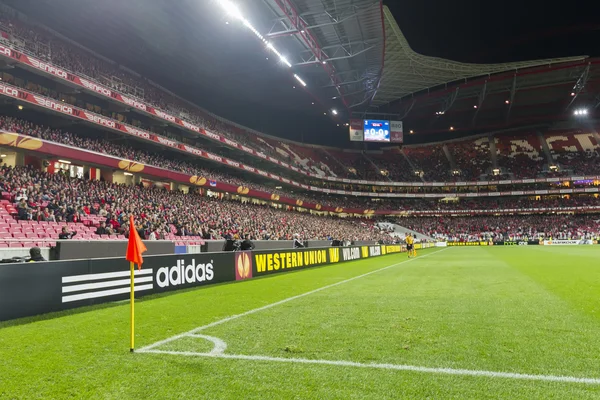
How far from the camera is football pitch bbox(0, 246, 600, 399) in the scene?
141 inches

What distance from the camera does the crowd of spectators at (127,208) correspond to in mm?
19672

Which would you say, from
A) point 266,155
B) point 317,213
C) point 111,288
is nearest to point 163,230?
point 111,288

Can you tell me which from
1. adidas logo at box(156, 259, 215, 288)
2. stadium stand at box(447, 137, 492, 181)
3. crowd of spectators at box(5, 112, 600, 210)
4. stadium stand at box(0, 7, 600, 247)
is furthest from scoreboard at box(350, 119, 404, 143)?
adidas logo at box(156, 259, 215, 288)

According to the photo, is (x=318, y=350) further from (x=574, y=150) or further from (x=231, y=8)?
(x=574, y=150)

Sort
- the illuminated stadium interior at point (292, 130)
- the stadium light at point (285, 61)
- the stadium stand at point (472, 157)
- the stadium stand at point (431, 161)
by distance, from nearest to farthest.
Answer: the illuminated stadium interior at point (292, 130)
the stadium light at point (285, 61)
the stadium stand at point (472, 157)
the stadium stand at point (431, 161)

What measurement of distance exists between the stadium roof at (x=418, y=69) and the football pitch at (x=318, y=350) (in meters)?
36.5

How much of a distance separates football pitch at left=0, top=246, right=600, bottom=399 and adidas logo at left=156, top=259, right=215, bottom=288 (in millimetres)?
2090

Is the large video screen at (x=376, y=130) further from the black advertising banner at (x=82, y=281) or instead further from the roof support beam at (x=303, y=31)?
the black advertising banner at (x=82, y=281)

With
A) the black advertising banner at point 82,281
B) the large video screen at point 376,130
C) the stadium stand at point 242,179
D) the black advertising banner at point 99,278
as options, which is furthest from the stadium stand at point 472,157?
the black advertising banner at point 82,281

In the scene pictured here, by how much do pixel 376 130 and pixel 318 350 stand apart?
4568cm

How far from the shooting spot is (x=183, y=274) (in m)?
11.4

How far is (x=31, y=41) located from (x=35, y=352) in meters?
29.5

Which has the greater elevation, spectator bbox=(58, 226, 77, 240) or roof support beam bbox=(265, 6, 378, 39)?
roof support beam bbox=(265, 6, 378, 39)

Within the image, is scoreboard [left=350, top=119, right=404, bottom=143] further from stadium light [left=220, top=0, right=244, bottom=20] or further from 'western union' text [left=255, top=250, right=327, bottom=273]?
'western union' text [left=255, top=250, right=327, bottom=273]
